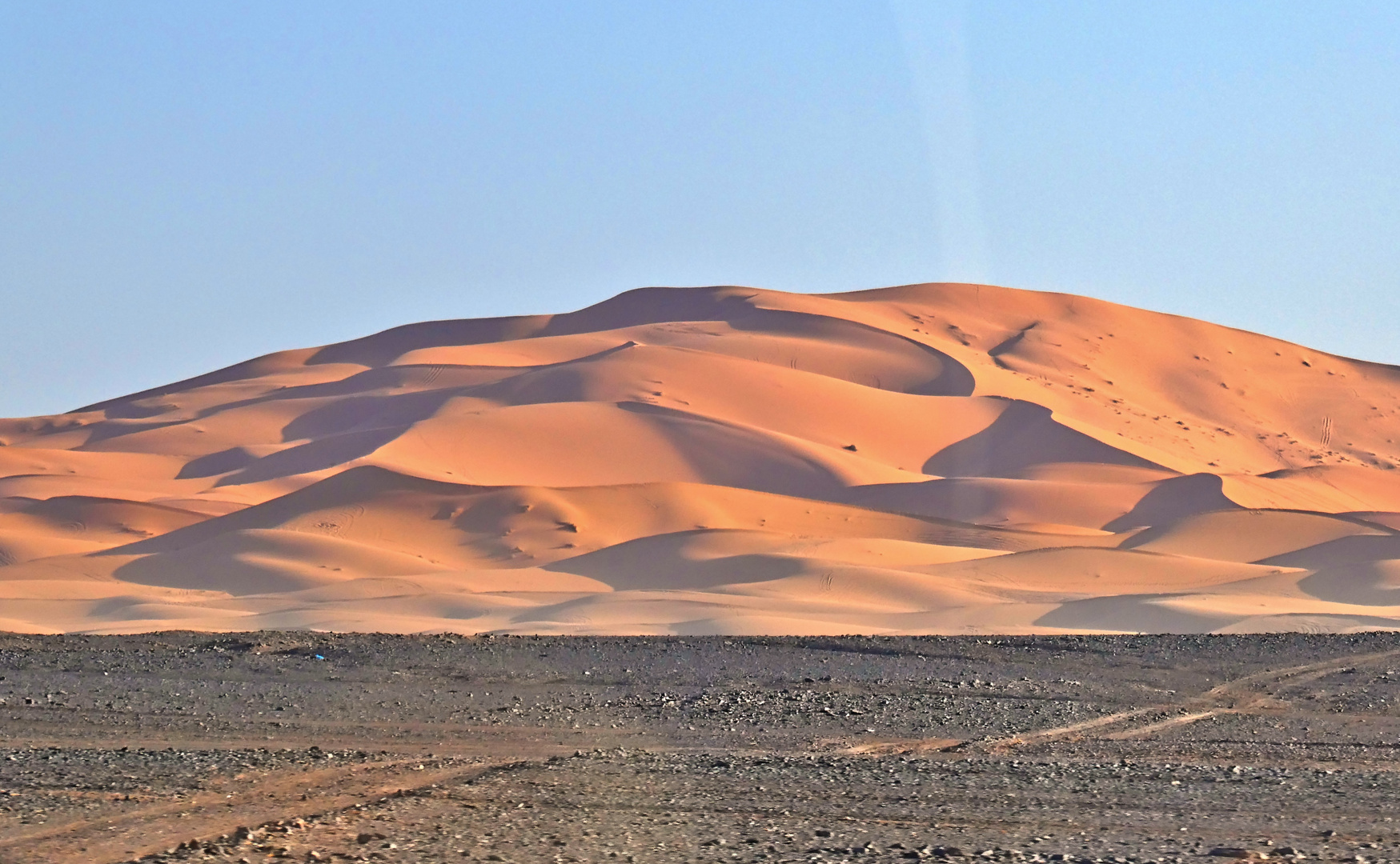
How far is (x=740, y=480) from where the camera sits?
53844 mm

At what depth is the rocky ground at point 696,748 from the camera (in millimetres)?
8336

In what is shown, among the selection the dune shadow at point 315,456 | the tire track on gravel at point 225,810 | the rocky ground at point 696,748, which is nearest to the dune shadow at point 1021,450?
the dune shadow at point 315,456

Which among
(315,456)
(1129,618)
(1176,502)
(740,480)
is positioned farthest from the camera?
(315,456)

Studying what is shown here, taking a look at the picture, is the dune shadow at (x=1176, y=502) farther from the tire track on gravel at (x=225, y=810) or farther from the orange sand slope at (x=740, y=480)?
the tire track on gravel at (x=225, y=810)

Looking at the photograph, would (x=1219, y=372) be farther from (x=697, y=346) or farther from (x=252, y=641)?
(x=252, y=641)

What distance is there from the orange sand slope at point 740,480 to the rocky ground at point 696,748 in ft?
21.5

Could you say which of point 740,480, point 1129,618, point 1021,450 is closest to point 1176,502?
point 1021,450

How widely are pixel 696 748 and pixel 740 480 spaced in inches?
1623

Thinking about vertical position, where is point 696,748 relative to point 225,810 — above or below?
below

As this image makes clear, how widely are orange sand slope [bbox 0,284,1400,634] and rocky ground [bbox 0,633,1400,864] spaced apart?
6.56m

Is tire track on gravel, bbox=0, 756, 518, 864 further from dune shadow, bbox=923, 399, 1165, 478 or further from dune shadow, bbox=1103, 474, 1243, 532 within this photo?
dune shadow, bbox=923, 399, 1165, 478

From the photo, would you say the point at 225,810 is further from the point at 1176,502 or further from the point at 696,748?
the point at 1176,502

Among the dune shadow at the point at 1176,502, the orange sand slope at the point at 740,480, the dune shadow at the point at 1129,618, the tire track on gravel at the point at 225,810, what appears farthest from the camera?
the dune shadow at the point at 1176,502

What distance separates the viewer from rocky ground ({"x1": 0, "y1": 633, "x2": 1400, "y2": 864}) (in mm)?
8336
